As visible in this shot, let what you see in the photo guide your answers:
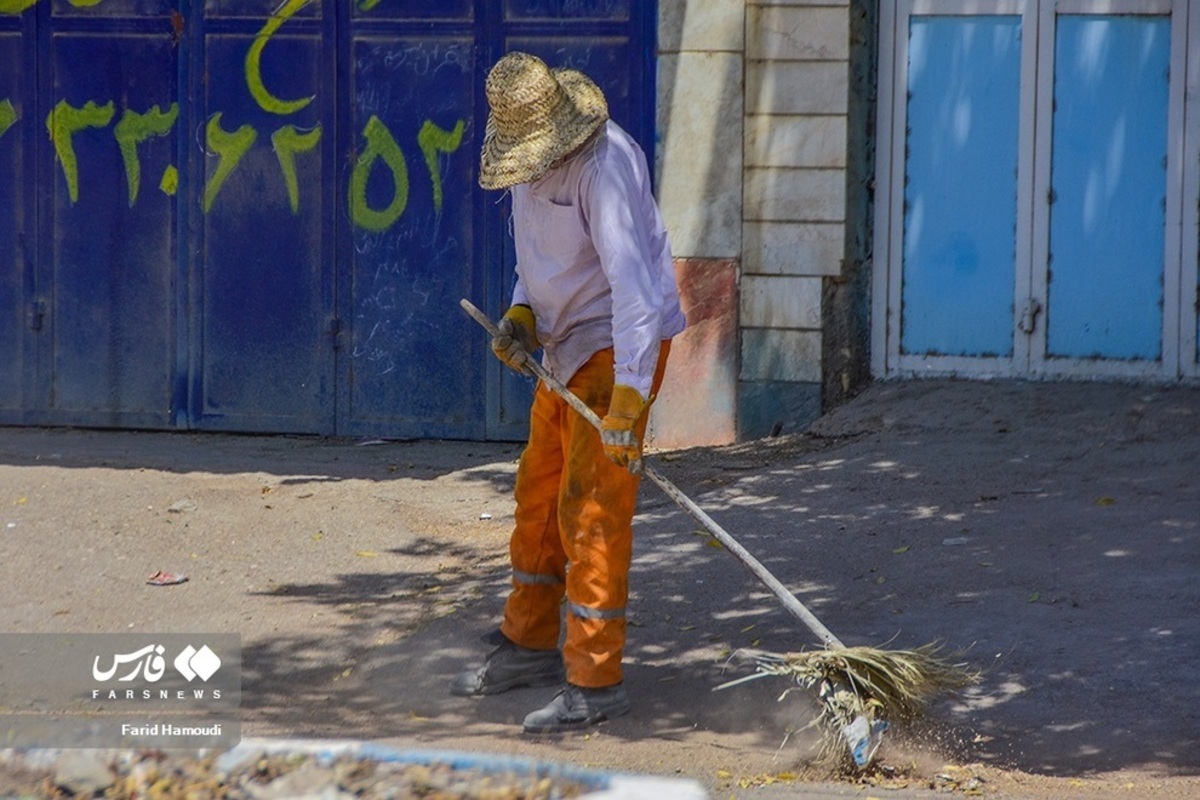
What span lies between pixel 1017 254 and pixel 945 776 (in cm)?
480

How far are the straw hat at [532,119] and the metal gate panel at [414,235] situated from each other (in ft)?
14.4

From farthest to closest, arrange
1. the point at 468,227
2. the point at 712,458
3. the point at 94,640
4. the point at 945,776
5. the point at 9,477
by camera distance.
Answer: the point at 468,227, the point at 712,458, the point at 9,477, the point at 94,640, the point at 945,776

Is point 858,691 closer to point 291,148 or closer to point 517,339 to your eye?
point 517,339

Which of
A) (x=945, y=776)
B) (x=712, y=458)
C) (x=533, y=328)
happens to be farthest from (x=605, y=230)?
(x=712, y=458)

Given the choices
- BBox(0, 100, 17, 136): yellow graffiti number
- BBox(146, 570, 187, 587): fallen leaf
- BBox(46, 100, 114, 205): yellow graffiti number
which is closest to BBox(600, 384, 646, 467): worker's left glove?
BBox(146, 570, 187, 587): fallen leaf

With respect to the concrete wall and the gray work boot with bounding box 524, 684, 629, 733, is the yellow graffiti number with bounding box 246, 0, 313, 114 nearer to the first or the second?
the concrete wall

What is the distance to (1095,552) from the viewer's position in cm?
681

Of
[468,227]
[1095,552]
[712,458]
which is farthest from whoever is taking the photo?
[468,227]

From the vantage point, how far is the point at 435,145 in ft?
31.4

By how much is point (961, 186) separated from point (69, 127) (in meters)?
4.74

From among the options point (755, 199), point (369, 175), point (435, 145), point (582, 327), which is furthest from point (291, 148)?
point (582, 327)

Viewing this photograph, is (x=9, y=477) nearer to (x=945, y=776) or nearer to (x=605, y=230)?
(x=605, y=230)

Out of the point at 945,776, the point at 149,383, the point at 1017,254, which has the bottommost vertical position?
the point at 945,776

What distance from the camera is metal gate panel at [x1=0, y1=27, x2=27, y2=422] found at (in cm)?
1009
